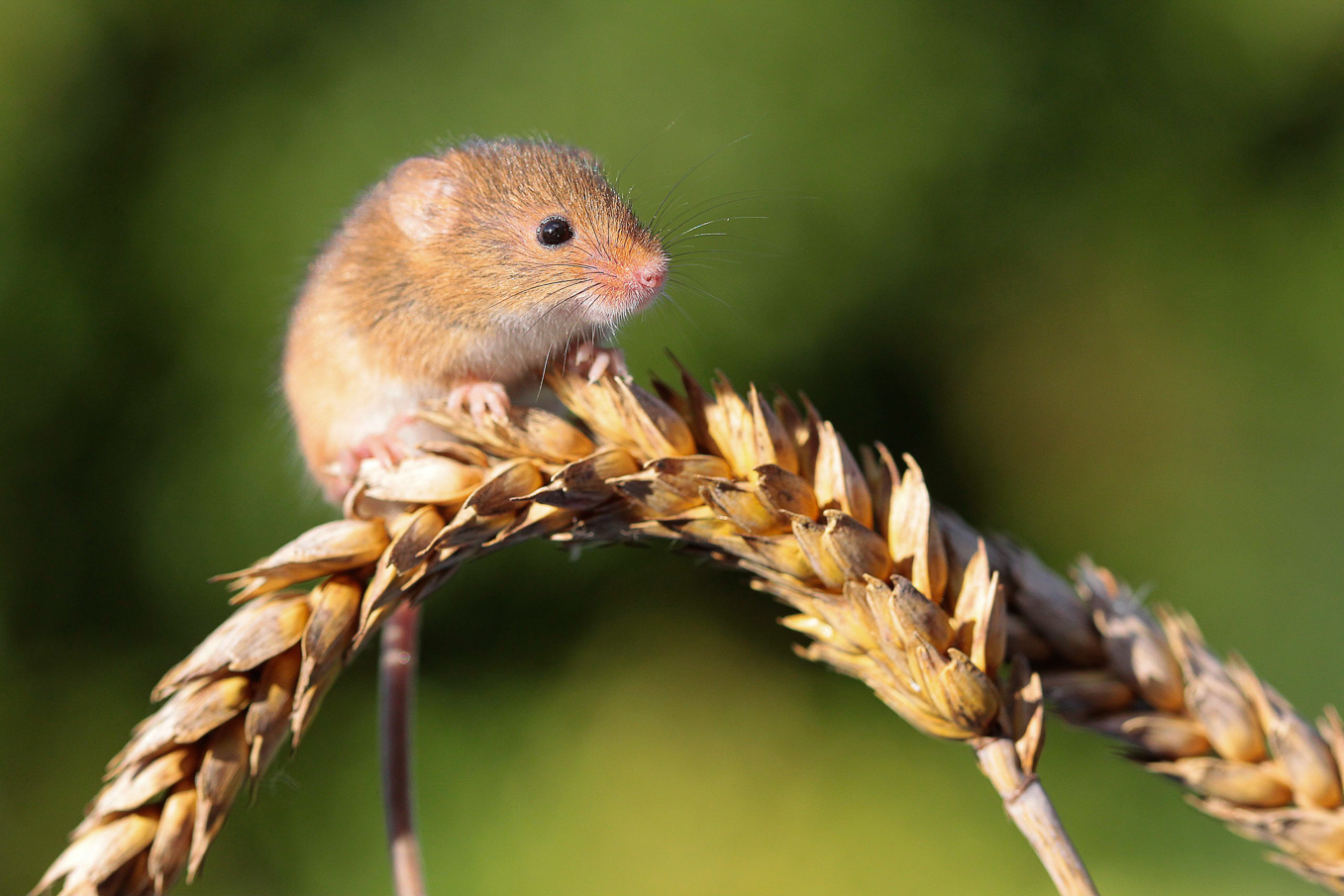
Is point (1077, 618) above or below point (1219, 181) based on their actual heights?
below

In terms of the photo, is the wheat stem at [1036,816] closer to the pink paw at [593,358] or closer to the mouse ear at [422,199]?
the pink paw at [593,358]

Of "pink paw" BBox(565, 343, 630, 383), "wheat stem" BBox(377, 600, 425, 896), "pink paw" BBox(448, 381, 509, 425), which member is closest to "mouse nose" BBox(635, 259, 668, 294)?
"pink paw" BBox(565, 343, 630, 383)

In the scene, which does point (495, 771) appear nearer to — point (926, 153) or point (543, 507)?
point (926, 153)

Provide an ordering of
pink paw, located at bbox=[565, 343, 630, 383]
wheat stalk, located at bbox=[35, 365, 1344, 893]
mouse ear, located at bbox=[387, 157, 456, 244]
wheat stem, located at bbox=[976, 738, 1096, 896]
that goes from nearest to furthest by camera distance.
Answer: wheat stem, located at bbox=[976, 738, 1096, 896] < wheat stalk, located at bbox=[35, 365, 1344, 893] < pink paw, located at bbox=[565, 343, 630, 383] < mouse ear, located at bbox=[387, 157, 456, 244]

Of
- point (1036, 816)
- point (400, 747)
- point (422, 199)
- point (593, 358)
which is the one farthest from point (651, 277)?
→ point (1036, 816)

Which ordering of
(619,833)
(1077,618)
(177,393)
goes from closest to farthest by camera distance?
(1077,618), (177,393), (619,833)

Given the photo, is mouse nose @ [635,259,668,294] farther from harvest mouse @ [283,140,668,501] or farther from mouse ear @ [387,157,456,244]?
mouse ear @ [387,157,456,244]

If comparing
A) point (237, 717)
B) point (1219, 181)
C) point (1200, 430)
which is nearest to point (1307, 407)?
point (1200, 430)
